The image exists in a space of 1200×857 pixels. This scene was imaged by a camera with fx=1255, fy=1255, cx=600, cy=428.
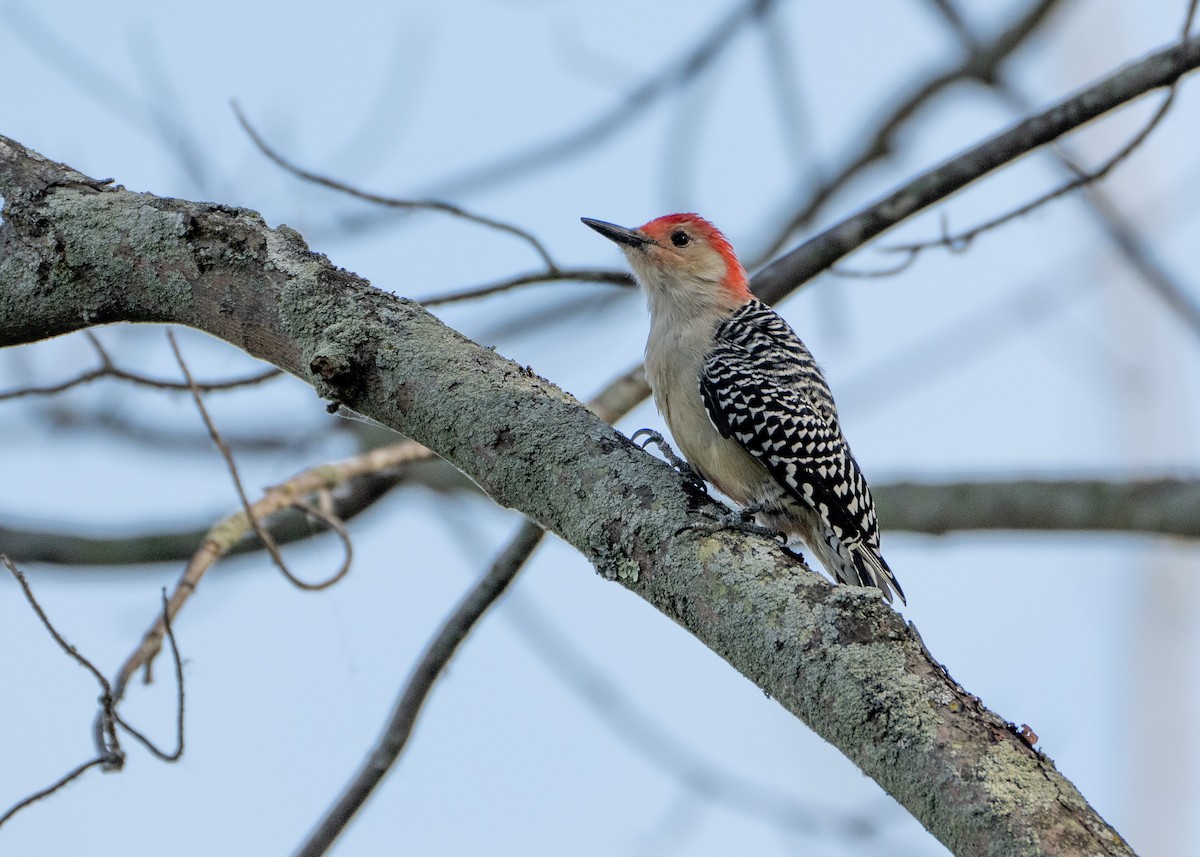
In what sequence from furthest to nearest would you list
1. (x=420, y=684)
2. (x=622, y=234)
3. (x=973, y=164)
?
1. (x=622, y=234)
2. (x=973, y=164)
3. (x=420, y=684)

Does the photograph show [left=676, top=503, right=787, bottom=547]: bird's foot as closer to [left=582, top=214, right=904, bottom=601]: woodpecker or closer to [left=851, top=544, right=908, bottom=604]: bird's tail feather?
[left=582, top=214, right=904, bottom=601]: woodpecker

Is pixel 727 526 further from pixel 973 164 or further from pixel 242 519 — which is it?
pixel 242 519

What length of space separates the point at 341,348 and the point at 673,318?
12.0 ft

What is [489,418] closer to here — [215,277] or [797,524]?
[215,277]

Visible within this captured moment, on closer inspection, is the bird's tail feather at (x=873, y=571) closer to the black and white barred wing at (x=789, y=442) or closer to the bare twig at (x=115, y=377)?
the black and white barred wing at (x=789, y=442)

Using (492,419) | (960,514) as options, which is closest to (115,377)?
(492,419)

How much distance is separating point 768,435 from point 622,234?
197cm

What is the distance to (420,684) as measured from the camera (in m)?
4.48

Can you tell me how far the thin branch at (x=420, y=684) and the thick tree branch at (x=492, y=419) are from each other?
41.3 inches

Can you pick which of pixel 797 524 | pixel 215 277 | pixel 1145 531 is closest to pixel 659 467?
pixel 215 277

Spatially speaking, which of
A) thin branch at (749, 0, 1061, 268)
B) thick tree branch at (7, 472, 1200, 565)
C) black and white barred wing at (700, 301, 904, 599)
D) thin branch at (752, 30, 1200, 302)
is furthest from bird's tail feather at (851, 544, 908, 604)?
thin branch at (749, 0, 1061, 268)

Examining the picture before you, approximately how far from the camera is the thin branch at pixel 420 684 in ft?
13.8

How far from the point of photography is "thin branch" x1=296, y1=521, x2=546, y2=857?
4215 mm

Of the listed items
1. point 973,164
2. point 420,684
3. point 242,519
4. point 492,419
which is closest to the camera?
point 492,419
